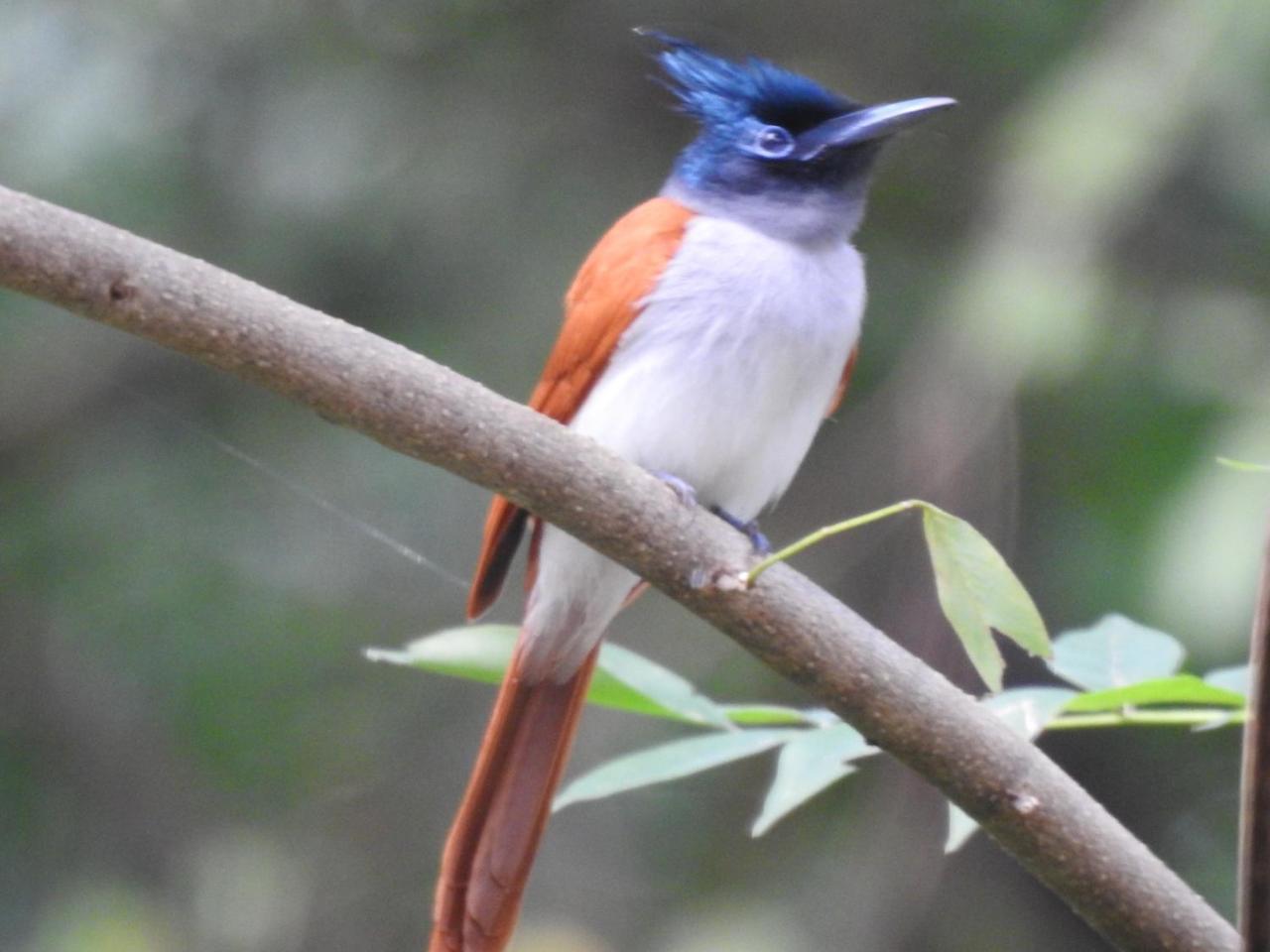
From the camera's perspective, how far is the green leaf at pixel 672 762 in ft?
5.25

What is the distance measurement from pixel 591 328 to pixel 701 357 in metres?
0.18

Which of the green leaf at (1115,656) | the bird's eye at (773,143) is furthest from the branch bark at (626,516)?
the bird's eye at (773,143)

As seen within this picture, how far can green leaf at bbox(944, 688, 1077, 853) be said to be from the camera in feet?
4.94

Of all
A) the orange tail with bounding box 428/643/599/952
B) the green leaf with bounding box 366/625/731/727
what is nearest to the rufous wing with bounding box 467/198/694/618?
the orange tail with bounding box 428/643/599/952

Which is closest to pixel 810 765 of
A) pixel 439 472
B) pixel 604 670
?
pixel 604 670

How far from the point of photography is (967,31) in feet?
13.2

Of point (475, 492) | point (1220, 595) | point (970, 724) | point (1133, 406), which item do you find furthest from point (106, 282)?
point (475, 492)

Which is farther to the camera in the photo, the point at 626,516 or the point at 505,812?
the point at 505,812

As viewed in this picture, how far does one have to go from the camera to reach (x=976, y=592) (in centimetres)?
122

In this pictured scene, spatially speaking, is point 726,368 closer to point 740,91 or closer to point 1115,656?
point 740,91

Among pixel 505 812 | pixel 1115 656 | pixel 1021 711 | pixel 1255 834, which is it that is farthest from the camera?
pixel 505 812

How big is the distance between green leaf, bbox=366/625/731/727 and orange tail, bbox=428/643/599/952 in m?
0.15

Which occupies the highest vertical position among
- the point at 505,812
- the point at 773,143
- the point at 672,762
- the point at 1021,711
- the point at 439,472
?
the point at 773,143

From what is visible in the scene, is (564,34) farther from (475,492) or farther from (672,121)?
(475,492)
